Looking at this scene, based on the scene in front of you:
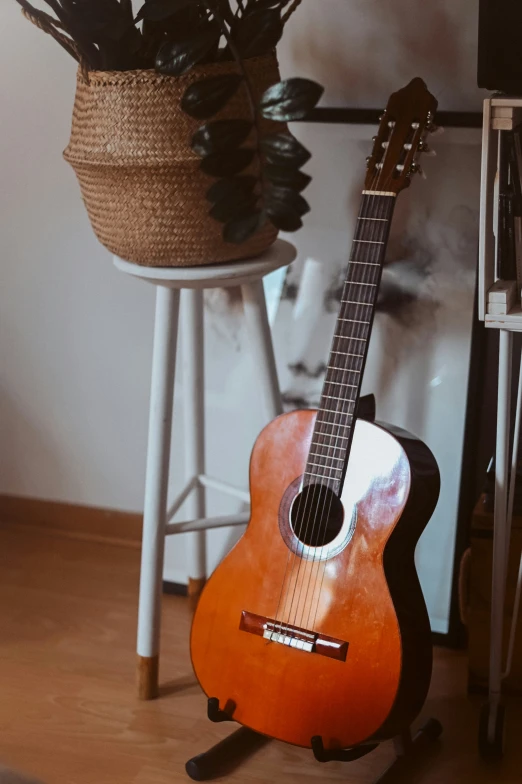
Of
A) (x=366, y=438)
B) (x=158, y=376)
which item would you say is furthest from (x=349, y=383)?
(x=158, y=376)

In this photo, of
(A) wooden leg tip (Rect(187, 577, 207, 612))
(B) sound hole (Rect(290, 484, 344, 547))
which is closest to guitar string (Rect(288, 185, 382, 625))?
(B) sound hole (Rect(290, 484, 344, 547))

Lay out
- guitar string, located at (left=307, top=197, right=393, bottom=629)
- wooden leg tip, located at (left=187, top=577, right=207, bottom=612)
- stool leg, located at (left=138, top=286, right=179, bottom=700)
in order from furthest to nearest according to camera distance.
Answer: wooden leg tip, located at (left=187, top=577, right=207, bottom=612) < stool leg, located at (left=138, top=286, right=179, bottom=700) < guitar string, located at (left=307, top=197, right=393, bottom=629)

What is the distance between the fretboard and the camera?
125cm

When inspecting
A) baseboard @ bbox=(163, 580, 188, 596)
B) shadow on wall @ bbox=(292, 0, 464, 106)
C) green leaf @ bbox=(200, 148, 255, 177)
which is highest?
shadow on wall @ bbox=(292, 0, 464, 106)

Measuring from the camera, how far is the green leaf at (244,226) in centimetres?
111

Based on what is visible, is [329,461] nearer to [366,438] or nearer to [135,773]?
[366,438]

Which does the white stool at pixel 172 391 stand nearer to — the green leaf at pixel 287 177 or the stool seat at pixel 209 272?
the stool seat at pixel 209 272

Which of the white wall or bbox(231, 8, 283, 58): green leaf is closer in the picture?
bbox(231, 8, 283, 58): green leaf

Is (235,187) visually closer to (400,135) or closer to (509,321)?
(400,135)

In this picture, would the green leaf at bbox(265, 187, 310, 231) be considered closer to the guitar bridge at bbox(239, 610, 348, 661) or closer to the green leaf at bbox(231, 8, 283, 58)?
the green leaf at bbox(231, 8, 283, 58)

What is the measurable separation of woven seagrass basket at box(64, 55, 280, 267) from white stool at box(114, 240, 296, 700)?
28mm

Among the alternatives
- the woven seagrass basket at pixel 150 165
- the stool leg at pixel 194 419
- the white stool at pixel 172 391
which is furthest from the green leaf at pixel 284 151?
the stool leg at pixel 194 419

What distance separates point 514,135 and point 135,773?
1.05 metres

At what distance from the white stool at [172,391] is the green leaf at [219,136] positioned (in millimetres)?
Answer: 198
